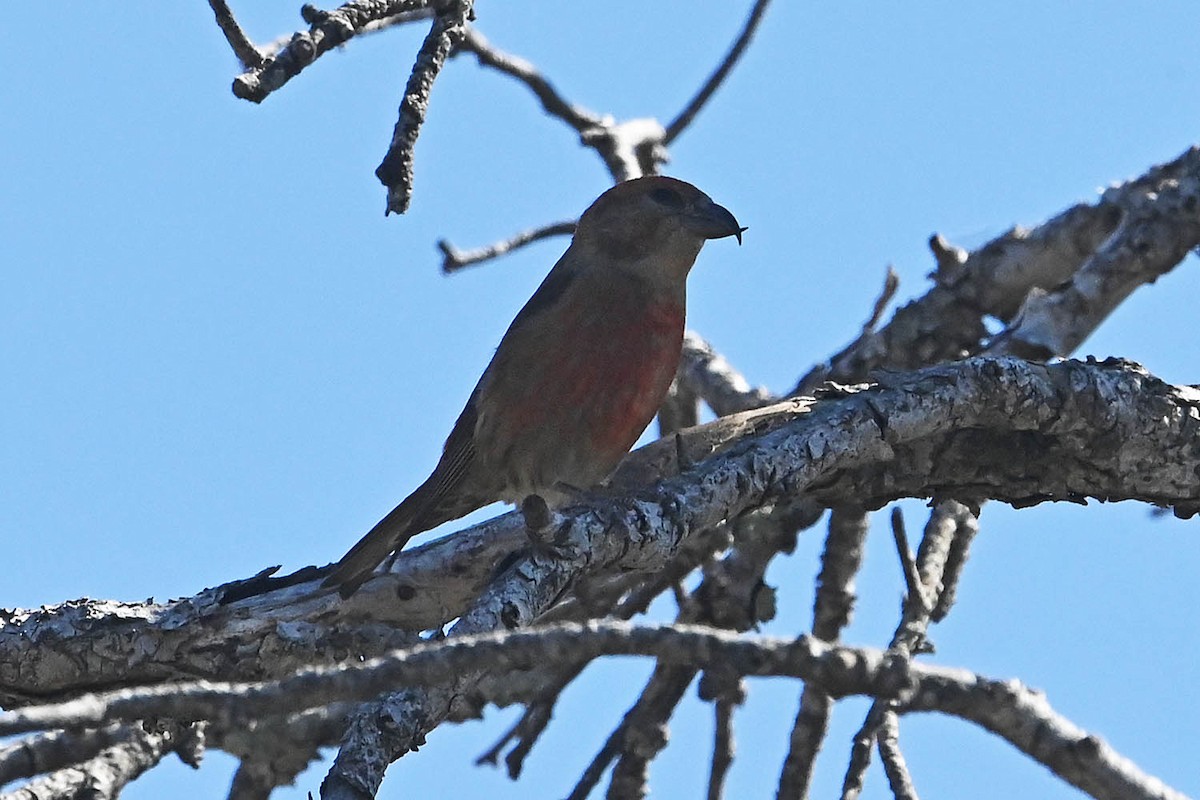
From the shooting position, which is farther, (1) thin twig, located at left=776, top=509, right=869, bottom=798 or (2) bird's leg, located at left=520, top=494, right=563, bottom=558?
(1) thin twig, located at left=776, top=509, right=869, bottom=798

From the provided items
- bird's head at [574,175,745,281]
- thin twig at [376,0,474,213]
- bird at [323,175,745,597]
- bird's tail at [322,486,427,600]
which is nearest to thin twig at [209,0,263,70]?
thin twig at [376,0,474,213]

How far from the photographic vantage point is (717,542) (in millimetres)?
4750

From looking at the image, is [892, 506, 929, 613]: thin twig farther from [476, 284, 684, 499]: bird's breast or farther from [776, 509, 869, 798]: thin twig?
[476, 284, 684, 499]: bird's breast

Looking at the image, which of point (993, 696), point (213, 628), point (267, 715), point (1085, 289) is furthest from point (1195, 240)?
point (267, 715)

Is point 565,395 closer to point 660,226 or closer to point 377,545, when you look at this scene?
point 660,226

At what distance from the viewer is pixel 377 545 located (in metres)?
4.18

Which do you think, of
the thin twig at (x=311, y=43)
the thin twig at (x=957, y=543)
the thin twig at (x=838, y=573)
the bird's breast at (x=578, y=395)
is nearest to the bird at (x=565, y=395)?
the bird's breast at (x=578, y=395)

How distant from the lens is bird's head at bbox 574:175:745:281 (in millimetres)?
5348

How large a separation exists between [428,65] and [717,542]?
1.88 metres

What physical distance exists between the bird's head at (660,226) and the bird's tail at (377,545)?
117cm

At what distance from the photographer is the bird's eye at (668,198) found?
5.42m

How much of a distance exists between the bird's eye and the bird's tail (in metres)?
1.37

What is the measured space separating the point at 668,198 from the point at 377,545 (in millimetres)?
1823

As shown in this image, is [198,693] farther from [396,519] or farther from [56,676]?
[396,519]
